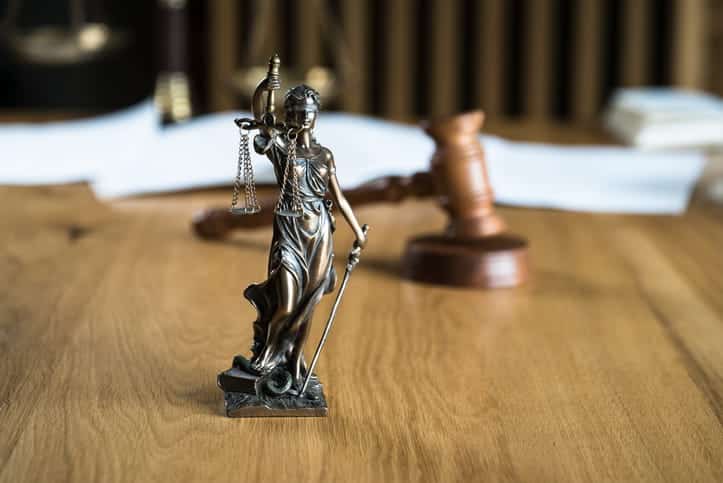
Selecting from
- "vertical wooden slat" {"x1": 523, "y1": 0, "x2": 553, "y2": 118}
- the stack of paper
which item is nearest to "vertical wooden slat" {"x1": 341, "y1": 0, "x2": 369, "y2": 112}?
"vertical wooden slat" {"x1": 523, "y1": 0, "x2": 553, "y2": 118}

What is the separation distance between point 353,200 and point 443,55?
147 centimetres

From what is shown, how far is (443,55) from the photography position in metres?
Answer: 2.67

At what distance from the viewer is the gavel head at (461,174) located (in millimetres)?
1148

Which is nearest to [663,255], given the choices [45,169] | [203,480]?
[203,480]

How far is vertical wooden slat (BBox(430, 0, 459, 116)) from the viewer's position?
265 centimetres

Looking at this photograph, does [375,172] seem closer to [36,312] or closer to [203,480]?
[36,312]

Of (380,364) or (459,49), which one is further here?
(459,49)

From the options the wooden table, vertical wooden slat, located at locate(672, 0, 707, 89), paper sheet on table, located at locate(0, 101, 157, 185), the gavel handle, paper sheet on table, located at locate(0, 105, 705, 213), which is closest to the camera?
the wooden table

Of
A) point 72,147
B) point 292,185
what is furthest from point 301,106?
point 72,147

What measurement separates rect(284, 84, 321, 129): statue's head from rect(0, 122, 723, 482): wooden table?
0.19 meters

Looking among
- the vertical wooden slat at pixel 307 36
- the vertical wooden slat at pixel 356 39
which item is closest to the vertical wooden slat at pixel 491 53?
the vertical wooden slat at pixel 356 39

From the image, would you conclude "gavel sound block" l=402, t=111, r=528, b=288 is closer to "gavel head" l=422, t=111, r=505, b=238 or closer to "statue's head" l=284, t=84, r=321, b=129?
"gavel head" l=422, t=111, r=505, b=238

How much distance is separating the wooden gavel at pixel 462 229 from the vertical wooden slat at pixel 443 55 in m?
1.48

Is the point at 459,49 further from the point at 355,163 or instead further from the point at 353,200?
the point at 353,200
